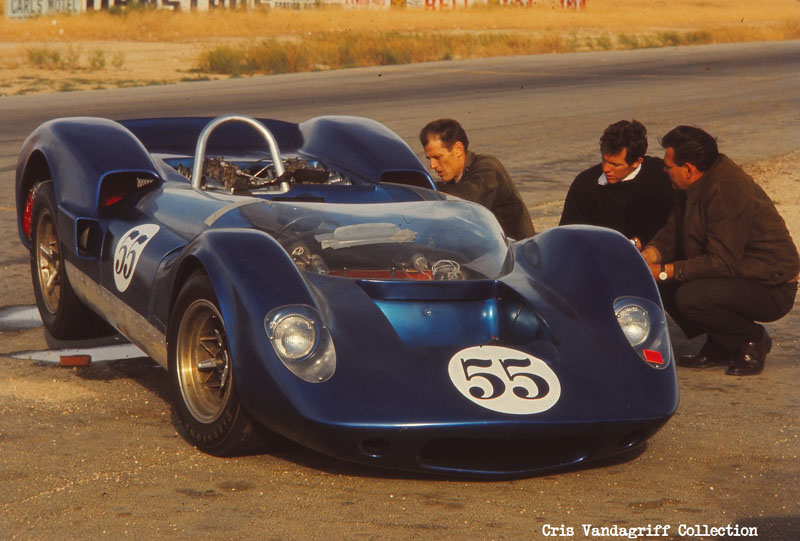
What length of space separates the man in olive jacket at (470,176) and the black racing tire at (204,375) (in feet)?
8.14

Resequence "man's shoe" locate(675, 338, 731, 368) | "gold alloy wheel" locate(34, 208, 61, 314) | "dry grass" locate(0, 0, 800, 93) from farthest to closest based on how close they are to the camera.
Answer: "dry grass" locate(0, 0, 800, 93), "gold alloy wheel" locate(34, 208, 61, 314), "man's shoe" locate(675, 338, 731, 368)

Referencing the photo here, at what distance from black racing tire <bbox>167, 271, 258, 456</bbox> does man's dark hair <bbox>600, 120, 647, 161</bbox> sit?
9.19 ft

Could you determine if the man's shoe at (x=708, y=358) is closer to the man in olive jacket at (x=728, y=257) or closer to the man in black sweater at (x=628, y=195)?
the man in olive jacket at (x=728, y=257)

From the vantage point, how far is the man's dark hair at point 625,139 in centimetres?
670

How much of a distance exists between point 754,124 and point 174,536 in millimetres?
16294

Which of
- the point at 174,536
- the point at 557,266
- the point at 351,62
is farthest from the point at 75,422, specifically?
the point at 351,62

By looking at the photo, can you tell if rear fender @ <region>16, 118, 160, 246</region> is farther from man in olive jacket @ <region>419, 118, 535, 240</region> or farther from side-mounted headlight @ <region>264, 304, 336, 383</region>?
side-mounted headlight @ <region>264, 304, 336, 383</region>

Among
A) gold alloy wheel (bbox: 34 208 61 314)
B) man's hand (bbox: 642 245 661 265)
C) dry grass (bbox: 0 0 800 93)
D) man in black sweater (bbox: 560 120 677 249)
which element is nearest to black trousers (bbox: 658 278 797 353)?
man's hand (bbox: 642 245 661 265)

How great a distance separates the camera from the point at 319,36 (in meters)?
36.3

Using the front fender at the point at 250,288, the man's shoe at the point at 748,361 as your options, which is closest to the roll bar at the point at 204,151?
the front fender at the point at 250,288

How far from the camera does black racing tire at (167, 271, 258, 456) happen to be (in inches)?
177

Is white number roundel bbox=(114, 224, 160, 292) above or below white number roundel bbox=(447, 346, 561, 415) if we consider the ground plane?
above

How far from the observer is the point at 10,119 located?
674 inches

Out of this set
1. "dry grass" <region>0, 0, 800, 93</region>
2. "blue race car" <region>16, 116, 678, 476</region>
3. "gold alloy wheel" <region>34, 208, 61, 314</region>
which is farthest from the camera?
"dry grass" <region>0, 0, 800, 93</region>
